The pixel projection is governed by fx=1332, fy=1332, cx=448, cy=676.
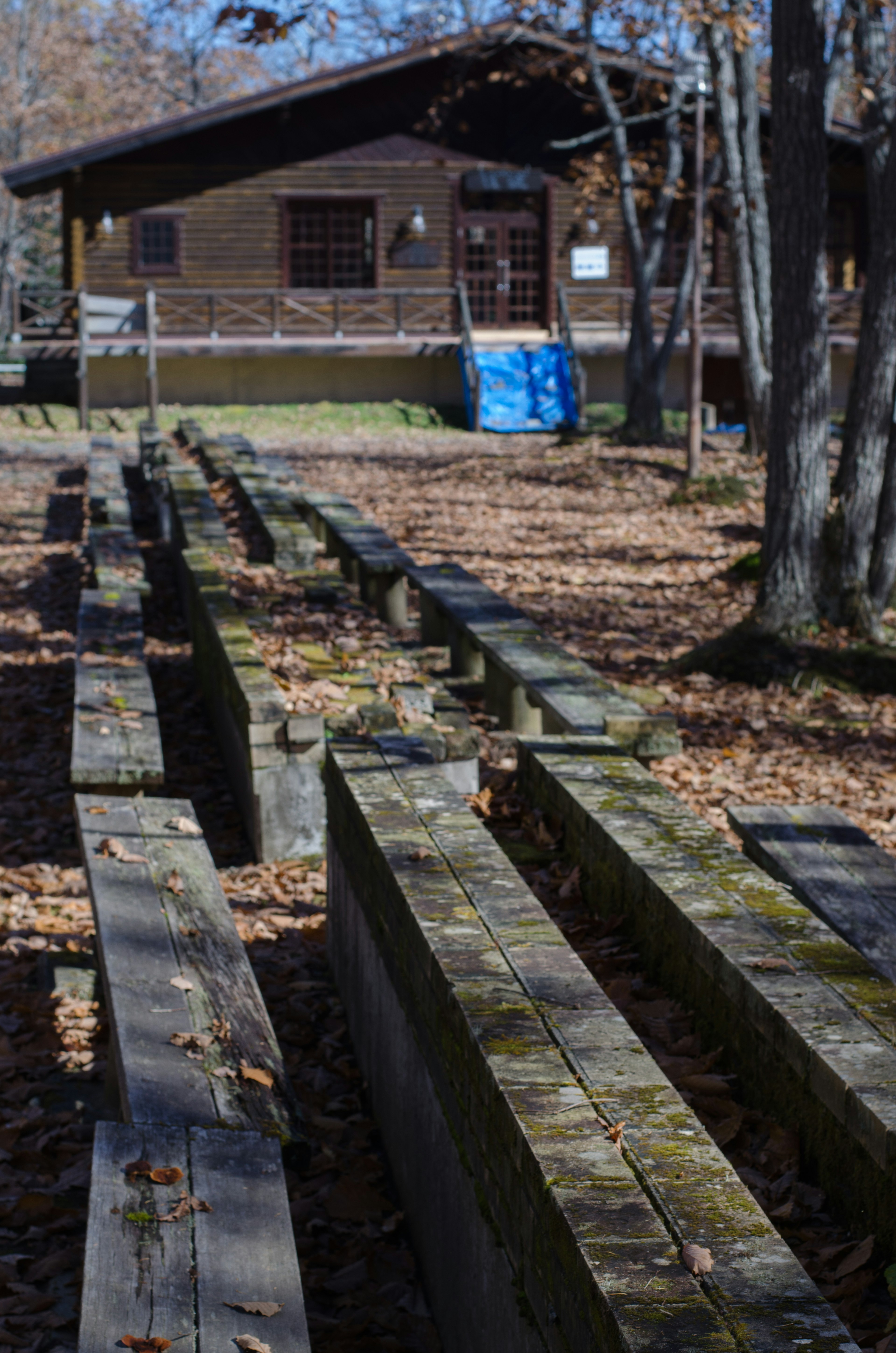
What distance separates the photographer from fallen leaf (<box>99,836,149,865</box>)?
4.46 m

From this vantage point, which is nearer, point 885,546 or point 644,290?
point 885,546

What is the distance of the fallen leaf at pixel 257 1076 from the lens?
3361mm

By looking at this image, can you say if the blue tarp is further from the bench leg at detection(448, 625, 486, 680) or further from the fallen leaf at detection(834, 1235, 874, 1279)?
the fallen leaf at detection(834, 1235, 874, 1279)

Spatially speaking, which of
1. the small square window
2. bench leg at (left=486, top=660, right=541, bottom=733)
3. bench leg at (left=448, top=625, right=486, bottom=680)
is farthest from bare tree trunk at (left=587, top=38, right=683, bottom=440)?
bench leg at (left=486, top=660, right=541, bottom=733)

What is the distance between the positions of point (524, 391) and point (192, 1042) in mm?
22318

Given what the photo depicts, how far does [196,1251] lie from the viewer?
2.59m

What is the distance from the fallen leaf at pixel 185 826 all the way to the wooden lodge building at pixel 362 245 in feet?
69.4

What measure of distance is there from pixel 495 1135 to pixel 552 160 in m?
27.6

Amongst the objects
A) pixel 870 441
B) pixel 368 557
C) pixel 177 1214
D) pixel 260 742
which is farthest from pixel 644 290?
pixel 177 1214

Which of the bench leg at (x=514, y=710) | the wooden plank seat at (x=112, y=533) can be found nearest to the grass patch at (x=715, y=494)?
the wooden plank seat at (x=112, y=533)

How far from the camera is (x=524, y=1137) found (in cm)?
243

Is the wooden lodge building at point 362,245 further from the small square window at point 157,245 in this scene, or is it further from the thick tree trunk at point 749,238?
the thick tree trunk at point 749,238

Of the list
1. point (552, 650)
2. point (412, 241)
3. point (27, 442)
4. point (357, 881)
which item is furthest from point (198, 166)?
point (357, 881)

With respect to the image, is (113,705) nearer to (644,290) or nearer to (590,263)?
(644,290)
